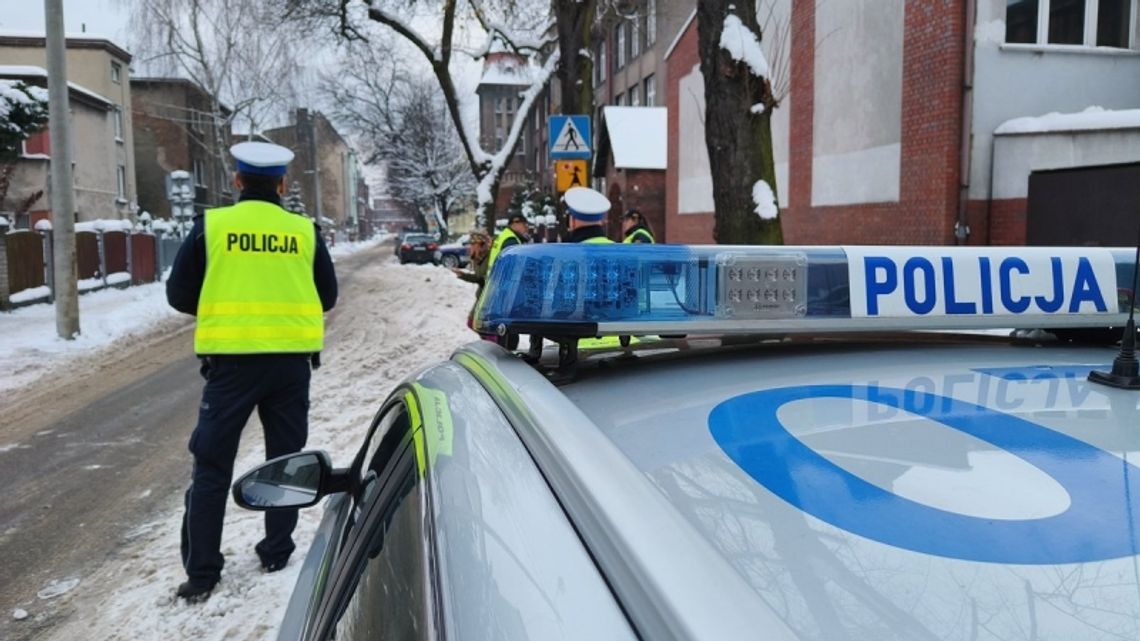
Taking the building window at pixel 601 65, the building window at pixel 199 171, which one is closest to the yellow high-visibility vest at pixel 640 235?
the building window at pixel 601 65

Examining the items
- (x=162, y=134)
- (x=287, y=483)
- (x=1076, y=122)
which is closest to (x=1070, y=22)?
(x=1076, y=122)

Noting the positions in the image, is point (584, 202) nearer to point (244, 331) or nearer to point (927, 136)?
point (244, 331)

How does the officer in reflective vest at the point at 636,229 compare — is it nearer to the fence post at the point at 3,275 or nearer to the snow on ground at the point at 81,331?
the snow on ground at the point at 81,331

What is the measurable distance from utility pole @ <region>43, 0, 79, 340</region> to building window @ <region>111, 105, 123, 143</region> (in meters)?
27.8

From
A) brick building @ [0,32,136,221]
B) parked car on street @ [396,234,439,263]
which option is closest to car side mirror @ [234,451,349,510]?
brick building @ [0,32,136,221]

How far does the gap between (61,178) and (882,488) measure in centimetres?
1455

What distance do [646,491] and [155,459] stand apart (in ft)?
20.8

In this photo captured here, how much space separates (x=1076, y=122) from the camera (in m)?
11.5

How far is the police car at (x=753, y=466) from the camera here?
2.88 feet

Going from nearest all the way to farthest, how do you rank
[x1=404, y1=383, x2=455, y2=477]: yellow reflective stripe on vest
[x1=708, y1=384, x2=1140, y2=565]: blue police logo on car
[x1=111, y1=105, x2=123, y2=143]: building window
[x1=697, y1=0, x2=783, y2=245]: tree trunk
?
1. [x1=708, y1=384, x2=1140, y2=565]: blue police logo on car
2. [x1=404, y1=383, x2=455, y2=477]: yellow reflective stripe on vest
3. [x1=697, y1=0, x2=783, y2=245]: tree trunk
4. [x1=111, y1=105, x2=123, y2=143]: building window

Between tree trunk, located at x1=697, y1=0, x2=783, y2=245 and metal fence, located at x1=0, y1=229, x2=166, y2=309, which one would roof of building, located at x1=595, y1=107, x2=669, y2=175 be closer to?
metal fence, located at x1=0, y1=229, x2=166, y2=309

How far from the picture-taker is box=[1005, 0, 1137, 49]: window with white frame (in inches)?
491

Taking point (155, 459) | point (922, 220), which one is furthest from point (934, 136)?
point (155, 459)

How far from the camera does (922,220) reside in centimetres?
1318
